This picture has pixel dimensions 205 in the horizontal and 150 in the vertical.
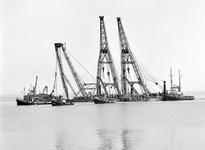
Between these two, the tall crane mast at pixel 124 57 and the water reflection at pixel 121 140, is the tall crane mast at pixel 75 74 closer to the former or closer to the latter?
the tall crane mast at pixel 124 57

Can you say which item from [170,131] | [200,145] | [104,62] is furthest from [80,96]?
[200,145]

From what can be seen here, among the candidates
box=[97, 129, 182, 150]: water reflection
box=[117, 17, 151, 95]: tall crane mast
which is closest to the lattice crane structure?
box=[117, 17, 151, 95]: tall crane mast

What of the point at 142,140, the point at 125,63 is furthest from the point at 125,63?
the point at 142,140

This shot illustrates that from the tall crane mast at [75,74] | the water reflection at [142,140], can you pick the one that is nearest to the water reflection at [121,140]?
the water reflection at [142,140]

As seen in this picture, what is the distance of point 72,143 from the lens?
4088 centimetres

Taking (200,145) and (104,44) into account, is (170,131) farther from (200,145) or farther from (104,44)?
(104,44)

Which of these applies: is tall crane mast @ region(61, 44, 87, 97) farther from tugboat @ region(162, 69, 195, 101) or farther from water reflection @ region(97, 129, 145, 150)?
water reflection @ region(97, 129, 145, 150)

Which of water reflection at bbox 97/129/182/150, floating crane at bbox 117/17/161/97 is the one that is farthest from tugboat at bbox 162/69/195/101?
water reflection at bbox 97/129/182/150

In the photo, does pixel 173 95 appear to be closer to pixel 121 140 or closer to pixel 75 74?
pixel 75 74

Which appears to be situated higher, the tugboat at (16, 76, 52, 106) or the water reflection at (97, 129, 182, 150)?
the tugboat at (16, 76, 52, 106)

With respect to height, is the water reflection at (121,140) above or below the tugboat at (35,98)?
below

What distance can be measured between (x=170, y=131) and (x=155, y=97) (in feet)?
370

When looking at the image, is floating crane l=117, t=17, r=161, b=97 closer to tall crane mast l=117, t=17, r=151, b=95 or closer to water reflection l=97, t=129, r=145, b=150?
tall crane mast l=117, t=17, r=151, b=95

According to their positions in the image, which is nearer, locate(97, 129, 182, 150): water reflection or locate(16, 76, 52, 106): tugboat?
locate(97, 129, 182, 150): water reflection
